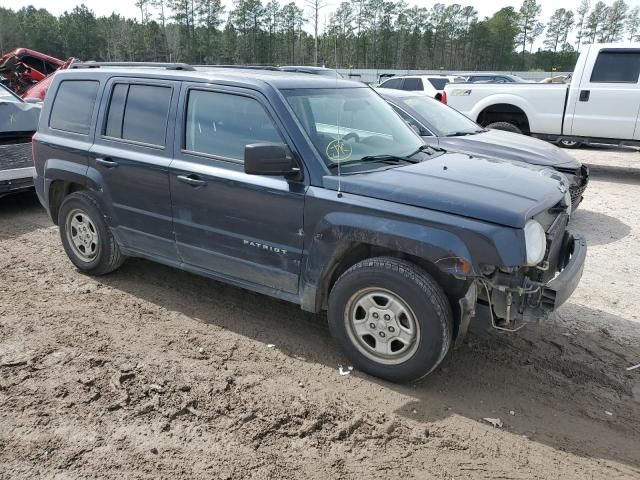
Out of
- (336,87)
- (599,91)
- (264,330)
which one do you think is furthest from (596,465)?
(599,91)

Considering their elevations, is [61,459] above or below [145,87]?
below

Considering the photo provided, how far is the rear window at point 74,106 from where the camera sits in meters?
4.77

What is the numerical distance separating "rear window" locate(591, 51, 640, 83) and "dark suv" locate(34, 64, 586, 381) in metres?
7.05

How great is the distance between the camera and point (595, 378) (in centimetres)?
364

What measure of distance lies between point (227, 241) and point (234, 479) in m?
1.79

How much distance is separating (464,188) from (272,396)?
1.76m

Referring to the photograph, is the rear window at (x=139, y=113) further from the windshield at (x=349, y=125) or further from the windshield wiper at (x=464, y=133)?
the windshield wiper at (x=464, y=133)

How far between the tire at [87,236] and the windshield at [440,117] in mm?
4343

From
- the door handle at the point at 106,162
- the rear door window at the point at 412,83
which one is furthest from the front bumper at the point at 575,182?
the rear door window at the point at 412,83

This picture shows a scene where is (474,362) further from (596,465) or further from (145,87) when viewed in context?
(145,87)

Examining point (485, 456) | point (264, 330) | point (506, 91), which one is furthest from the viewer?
point (506, 91)

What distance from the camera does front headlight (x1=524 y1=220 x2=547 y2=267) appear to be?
3.04m

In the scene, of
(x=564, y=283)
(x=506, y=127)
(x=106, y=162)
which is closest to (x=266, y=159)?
(x=106, y=162)

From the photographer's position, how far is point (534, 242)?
3102mm
